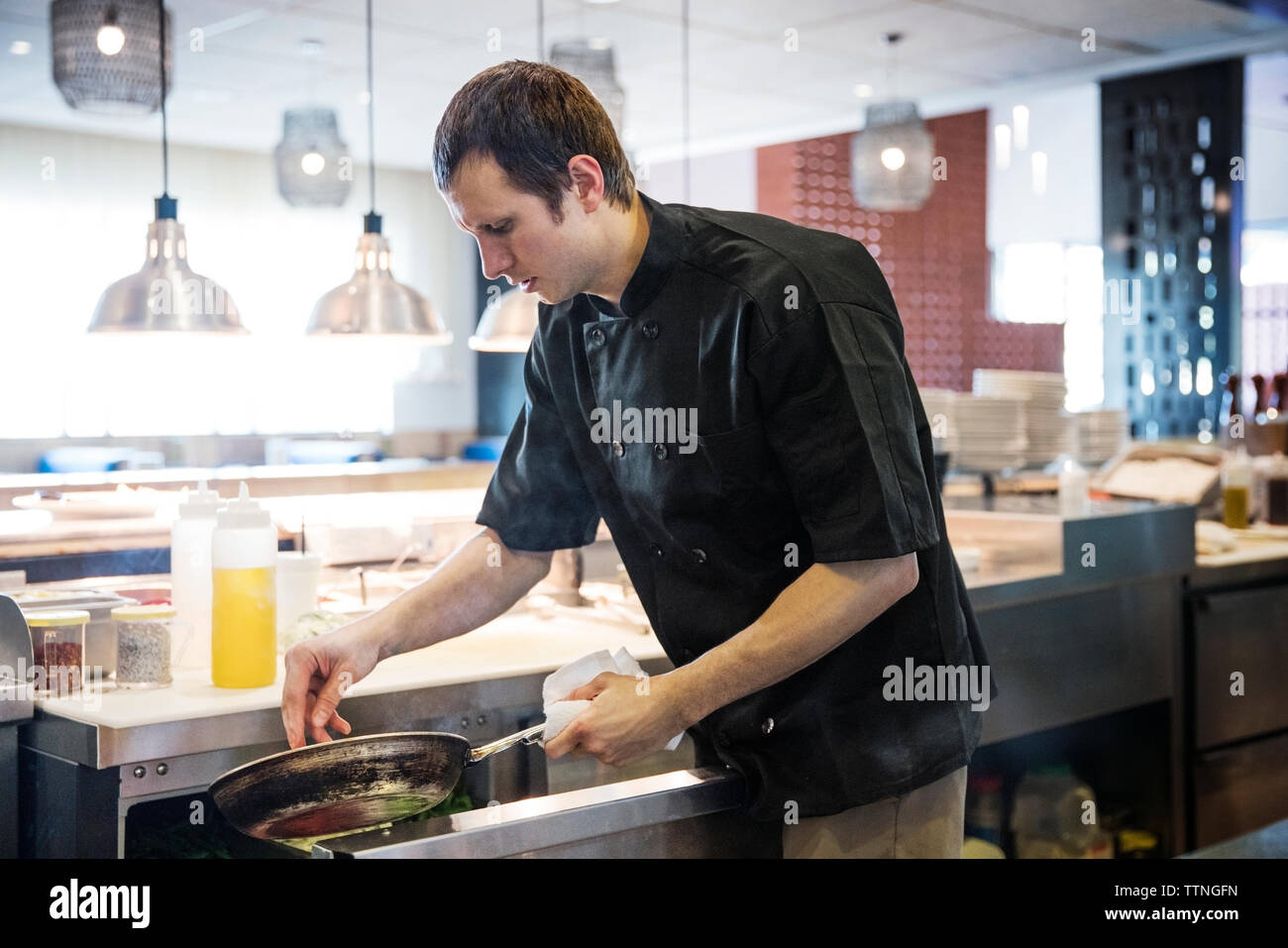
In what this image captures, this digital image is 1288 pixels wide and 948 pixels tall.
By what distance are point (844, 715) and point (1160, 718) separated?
1964mm

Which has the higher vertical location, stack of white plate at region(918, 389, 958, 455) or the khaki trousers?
stack of white plate at region(918, 389, 958, 455)

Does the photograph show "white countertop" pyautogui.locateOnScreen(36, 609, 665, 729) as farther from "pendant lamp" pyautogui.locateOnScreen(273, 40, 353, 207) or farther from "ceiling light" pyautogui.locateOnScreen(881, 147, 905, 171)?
"pendant lamp" pyautogui.locateOnScreen(273, 40, 353, 207)

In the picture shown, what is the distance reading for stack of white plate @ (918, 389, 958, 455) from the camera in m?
3.60

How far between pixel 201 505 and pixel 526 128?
2.99 ft

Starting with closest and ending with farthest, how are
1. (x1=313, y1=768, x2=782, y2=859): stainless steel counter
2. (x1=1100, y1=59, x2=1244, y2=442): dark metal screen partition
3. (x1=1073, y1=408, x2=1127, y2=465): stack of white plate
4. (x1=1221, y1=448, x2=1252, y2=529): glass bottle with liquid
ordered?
1. (x1=313, y1=768, x2=782, y2=859): stainless steel counter
2. (x1=1221, y1=448, x2=1252, y2=529): glass bottle with liquid
3. (x1=1073, y1=408, x2=1127, y2=465): stack of white plate
4. (x1=1100, y1=59, x2=1244, y2=442): dark metal screen partition

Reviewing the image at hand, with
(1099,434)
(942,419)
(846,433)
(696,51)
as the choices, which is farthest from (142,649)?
(696,51)

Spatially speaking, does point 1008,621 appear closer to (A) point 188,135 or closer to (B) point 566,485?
(B) point 566,485

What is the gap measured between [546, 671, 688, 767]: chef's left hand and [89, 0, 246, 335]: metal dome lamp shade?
2.05 meters

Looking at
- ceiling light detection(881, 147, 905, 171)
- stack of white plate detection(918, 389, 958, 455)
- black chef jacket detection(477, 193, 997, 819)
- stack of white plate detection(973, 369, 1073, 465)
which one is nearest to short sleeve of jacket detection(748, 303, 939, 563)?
black chef jacket detection(477, 193, 997, 819)

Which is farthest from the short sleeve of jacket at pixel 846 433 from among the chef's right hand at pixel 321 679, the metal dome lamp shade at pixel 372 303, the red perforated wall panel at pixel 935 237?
the red perforated wall panel at pixel 935 237

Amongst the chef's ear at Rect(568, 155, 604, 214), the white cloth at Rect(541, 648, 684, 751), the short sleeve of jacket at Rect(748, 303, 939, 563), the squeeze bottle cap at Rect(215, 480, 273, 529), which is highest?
the chef's ear at Rect(568, 155, 604, 214)

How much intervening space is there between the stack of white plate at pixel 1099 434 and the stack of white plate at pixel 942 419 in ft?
2.94

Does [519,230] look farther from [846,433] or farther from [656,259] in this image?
[846,433]

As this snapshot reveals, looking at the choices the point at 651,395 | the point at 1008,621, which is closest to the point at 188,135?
the point at 1008,621
